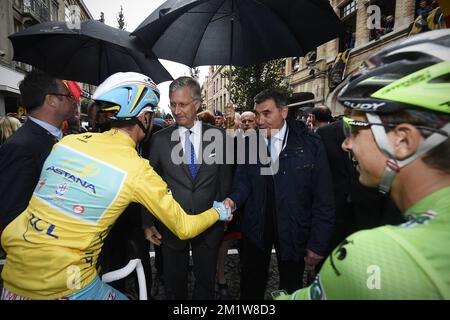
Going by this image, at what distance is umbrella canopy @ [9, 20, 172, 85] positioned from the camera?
350 centimetres

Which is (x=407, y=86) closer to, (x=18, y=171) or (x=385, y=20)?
(x=18, y=171)

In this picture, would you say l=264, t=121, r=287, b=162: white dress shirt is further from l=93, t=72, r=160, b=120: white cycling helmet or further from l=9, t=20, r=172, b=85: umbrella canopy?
l=9, t=20, r=172, b=85: umbrella canopy

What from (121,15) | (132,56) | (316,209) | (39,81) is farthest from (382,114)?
(121,15)

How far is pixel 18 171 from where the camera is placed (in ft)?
6.57

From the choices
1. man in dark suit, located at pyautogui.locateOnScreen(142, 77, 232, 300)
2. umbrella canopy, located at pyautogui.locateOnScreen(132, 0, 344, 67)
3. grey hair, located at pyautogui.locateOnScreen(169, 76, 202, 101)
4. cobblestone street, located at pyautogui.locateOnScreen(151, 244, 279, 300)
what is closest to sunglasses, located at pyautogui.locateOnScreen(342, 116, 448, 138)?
man in dark suit, located at pyautogui.locateOnScreen(142, 77, 232, 300)

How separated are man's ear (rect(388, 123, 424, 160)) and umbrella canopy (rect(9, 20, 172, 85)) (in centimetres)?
317

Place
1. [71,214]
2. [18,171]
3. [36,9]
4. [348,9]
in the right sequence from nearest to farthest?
[71,214] → [18,171] → [348,9] → [36,9]

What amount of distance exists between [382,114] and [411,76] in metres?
0.16

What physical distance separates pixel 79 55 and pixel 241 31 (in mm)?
2591

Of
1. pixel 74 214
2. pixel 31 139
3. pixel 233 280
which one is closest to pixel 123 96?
pixel 74 214

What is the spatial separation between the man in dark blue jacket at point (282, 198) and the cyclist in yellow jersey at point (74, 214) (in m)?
1.18

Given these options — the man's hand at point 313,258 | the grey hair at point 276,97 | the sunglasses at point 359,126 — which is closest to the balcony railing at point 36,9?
the grey hair at point 276,97
